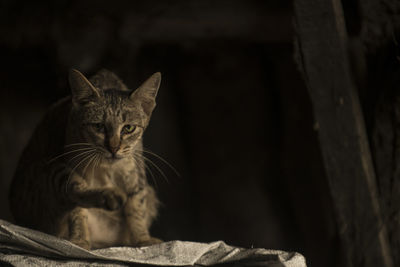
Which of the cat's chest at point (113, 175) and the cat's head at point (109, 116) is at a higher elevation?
the cat's head at point (109, 116)

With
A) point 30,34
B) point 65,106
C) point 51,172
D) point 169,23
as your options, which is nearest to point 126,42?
point 169,23

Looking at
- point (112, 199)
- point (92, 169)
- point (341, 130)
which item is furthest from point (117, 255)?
point (341, 130)

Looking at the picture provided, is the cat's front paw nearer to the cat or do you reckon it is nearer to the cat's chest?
the cat

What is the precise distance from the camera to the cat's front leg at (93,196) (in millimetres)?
1770

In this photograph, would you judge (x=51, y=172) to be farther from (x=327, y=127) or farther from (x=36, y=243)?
(x=327, y=127)

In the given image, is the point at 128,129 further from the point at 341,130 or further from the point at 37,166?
the point at 341,130

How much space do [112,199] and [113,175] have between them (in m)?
0.19

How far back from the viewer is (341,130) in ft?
6.89

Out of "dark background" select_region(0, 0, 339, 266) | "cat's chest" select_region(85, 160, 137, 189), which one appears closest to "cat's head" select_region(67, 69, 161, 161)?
"cat's chest" select_region(85, 160, 137, 189)

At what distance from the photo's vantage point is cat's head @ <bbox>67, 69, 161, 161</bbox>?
69.6 inches

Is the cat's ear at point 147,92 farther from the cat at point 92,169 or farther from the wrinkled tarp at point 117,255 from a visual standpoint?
the wrinkled tarp at point 117,255

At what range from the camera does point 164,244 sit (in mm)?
1757

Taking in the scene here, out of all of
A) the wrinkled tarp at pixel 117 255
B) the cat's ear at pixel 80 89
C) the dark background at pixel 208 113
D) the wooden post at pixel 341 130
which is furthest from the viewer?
the dark background at pixel 208 113

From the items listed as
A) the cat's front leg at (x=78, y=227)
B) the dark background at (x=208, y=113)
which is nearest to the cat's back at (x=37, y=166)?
the cat's front leg at (x=78, y=227)
